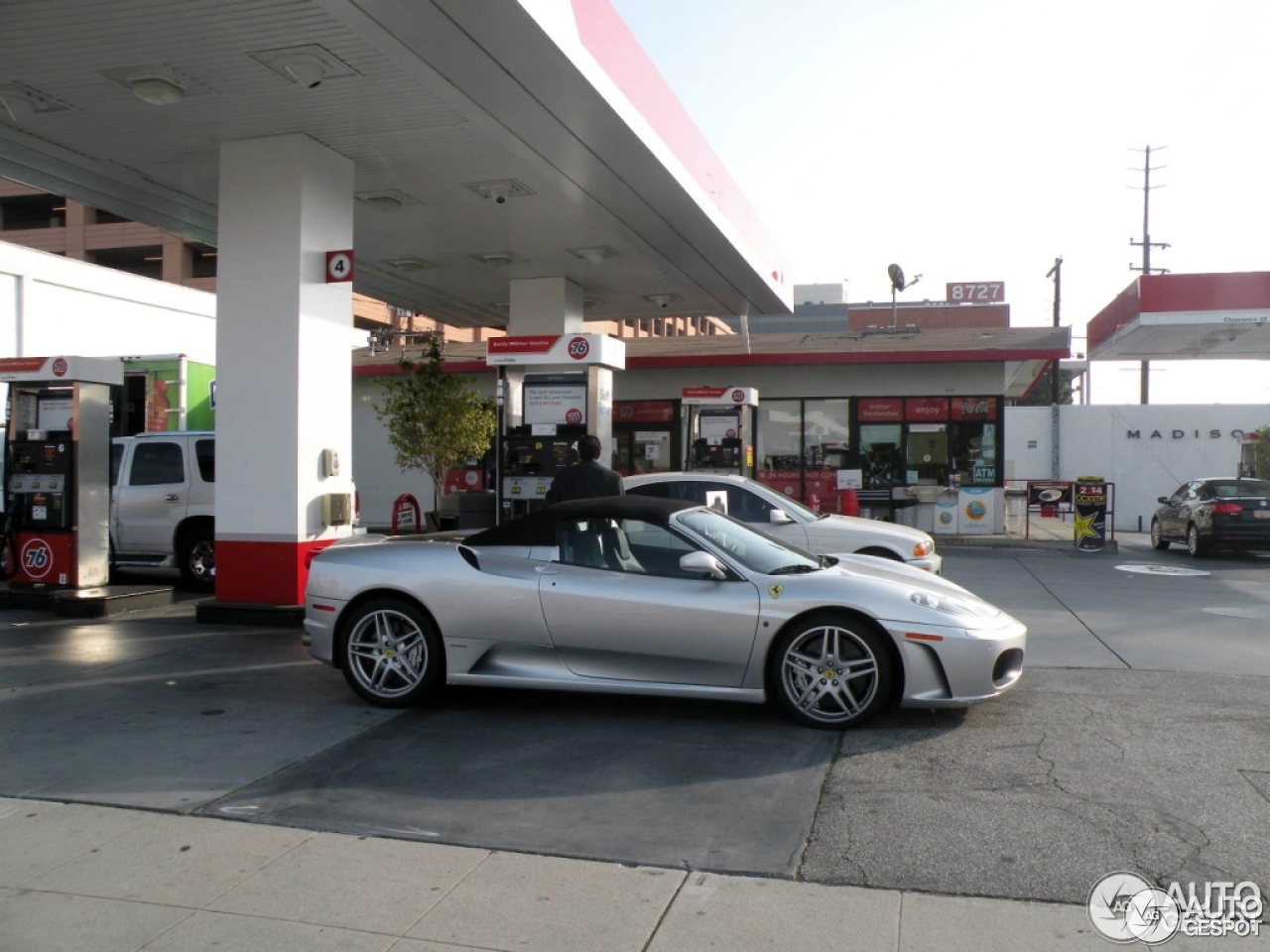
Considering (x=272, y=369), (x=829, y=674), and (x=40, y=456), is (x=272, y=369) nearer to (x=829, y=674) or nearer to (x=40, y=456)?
(x=40, y=456)

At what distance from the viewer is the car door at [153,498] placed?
1275 cm

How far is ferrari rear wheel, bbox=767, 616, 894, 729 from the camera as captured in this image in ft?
19.8

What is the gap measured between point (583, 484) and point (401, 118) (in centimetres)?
393

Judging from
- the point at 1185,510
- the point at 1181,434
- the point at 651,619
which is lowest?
the point at 651,619

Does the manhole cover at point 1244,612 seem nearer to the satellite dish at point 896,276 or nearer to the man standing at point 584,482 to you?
the man standing at point 584,482

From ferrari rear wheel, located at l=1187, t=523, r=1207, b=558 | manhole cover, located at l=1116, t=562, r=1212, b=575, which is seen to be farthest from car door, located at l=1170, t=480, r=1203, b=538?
manhole cover, located at l=1116, t=562, r=1212, b=575

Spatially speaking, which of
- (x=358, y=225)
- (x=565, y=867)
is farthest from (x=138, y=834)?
(x=358, y=225)

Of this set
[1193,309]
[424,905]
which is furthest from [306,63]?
[1193,309]

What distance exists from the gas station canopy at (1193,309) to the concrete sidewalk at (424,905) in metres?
19.0

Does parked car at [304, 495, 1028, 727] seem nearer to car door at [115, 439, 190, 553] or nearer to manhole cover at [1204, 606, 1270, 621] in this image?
manhole cover at [1204, 606, 1270, 621]

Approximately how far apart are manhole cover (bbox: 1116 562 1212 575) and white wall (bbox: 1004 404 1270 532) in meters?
14.2

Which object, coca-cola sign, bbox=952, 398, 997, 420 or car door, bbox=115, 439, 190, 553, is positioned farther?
coca-cola sign, bbox=952, 398, 997, 420

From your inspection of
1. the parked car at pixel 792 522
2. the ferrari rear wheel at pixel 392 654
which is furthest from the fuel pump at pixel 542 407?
the ferrari rear wheel at pixel 392 654

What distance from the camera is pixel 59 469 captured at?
11273 millimetres
